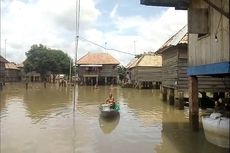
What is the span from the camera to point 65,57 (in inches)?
3211

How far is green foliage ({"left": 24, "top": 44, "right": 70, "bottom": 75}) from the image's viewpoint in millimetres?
77562

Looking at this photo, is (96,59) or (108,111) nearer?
(108,111)

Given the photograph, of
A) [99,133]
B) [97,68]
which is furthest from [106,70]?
[99,133]

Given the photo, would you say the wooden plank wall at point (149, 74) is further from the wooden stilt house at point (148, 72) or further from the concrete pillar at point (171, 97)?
the concrete pillar at point (171, 97)

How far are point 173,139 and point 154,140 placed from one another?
0.74 meters

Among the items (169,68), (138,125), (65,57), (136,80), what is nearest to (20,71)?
(65,57)

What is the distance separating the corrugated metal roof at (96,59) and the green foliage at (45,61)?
1482 cm

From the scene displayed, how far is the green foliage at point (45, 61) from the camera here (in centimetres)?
7756

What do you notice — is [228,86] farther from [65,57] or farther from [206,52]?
[65,57]

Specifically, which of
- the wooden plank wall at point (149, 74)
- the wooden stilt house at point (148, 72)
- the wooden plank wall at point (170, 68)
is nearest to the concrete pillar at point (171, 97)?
the wooden plank wall at point (170, 68)

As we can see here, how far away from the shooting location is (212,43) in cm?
1231

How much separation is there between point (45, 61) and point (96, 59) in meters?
17.1

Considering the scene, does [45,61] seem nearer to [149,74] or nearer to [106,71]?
[106,71]


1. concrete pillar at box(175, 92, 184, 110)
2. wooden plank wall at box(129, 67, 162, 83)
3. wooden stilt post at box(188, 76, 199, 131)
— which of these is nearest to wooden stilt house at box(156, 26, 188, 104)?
concrete pillar at box(175, 92, 184, 110)
